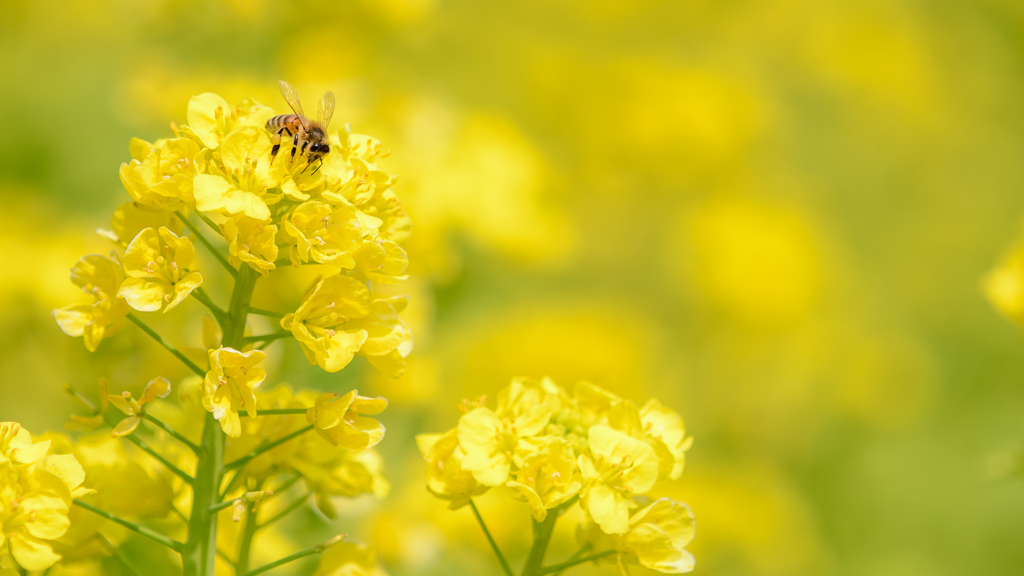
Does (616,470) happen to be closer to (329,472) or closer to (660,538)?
(660,538)

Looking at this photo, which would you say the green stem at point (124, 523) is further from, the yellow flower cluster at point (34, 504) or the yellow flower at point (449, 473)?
the yellow flower at point (449, 473)

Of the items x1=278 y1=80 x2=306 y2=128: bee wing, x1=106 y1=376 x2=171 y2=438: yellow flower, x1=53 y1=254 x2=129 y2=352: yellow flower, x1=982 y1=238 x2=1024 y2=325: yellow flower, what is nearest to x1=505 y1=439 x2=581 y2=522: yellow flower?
x1=106 y1=376 x2=171 y2=438: yellow flower

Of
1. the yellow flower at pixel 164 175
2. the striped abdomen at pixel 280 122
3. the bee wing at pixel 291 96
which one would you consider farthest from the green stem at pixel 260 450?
the bee wing at pixel 291 96

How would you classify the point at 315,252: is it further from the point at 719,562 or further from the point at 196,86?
the point at 719,562

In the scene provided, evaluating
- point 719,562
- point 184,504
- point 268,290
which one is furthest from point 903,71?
point 184,504

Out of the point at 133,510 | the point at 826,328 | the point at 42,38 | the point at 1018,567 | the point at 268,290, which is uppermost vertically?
the point at 42,38

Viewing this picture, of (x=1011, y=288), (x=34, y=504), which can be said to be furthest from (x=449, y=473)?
(x=1011, y=288)
